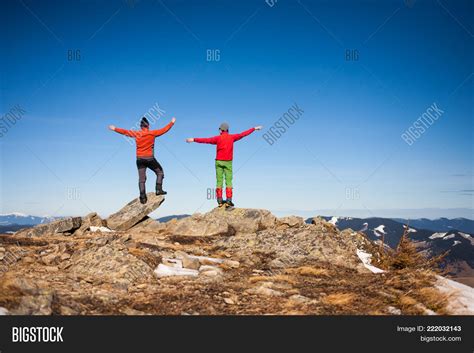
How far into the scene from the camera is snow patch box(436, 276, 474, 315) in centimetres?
820

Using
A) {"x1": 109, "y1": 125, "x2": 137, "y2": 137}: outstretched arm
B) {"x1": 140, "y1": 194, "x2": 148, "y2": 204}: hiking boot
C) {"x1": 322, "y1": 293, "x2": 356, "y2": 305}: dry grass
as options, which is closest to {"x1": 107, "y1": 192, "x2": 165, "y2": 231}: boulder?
{"x1": 140, "y1": 194, "x2": 148, "y2": 204}: hiking boot

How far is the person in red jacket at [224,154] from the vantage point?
59.9 feet

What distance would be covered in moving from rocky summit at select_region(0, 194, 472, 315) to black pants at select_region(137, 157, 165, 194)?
12.9ft

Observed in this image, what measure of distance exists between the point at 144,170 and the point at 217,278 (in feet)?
32.9

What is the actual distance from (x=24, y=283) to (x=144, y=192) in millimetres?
11857

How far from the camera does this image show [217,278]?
10.2 m

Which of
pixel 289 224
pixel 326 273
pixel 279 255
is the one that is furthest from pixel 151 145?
pixel 326 273

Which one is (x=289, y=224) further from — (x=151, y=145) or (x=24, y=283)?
(x=24, y=283)

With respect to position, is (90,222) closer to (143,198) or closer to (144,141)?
(143,198)

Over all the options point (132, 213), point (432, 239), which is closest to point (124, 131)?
point (132, 213)

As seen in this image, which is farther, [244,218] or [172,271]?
[244,218]

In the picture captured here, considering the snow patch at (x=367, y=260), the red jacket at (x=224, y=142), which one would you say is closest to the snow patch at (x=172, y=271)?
the snow patch at (x=367, y=260)

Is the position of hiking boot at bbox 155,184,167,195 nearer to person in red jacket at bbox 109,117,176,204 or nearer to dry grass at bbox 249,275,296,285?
person in red jacket at bbox 109,117,176,204
